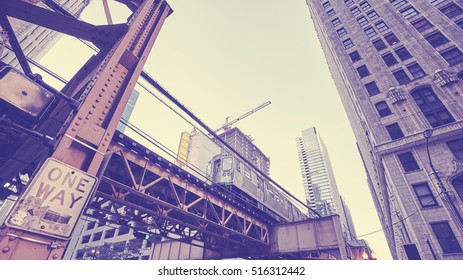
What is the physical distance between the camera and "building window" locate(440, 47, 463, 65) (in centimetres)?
2611

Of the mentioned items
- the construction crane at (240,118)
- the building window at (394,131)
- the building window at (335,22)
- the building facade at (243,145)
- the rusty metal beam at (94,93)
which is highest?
the construction crane at (240,118)

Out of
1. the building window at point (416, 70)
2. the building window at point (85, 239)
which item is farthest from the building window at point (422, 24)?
the building window at point (85, 239)

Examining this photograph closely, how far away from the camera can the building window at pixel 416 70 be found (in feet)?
90.9

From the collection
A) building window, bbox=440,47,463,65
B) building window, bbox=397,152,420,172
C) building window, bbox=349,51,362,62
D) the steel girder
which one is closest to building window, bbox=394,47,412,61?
building window, bbox=440,47,463,65

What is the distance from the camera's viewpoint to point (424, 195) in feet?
68.8

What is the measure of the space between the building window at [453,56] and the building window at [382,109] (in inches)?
339

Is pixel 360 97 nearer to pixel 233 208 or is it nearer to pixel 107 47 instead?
pixel 233 208

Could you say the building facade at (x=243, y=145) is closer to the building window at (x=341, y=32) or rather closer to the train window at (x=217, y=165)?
the building window at (x=341, y=32)

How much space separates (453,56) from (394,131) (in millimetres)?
12096

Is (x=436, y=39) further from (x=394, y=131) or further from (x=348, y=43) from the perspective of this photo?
(x=394, y=131)

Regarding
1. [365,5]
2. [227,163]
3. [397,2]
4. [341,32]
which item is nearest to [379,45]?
[341,32]

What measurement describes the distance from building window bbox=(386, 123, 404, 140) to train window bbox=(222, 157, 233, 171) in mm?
19479

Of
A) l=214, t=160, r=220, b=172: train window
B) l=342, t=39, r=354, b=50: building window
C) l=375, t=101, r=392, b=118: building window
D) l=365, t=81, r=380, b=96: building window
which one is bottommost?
l=214, t=160, r=220, b=172: train window

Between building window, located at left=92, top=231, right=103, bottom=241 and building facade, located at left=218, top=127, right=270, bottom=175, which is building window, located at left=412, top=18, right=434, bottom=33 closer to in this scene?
building facade, located at left=218, top=127, right=270, bottom=175
